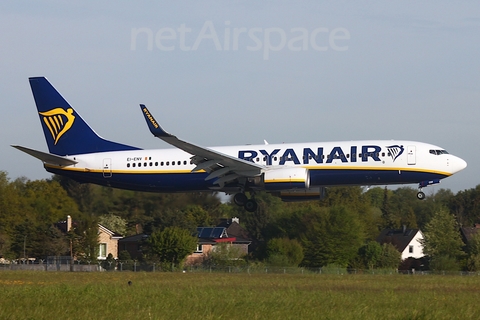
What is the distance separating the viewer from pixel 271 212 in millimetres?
98812

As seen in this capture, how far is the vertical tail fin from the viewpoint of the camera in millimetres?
49531

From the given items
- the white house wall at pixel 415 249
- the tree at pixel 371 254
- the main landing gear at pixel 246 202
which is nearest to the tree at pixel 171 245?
the tree at pixel 371 254

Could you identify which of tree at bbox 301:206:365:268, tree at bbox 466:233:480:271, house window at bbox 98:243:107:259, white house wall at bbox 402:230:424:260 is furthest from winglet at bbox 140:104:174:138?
white house wall at bbox 402:230:424:260

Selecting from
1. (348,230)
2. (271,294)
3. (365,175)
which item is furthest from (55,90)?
(348,230)

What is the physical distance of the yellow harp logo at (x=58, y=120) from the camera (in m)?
→ 50.7

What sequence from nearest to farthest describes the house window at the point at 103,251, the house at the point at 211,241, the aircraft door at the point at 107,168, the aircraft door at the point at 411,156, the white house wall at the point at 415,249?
the aircraft door at the point at 411,156
the aircraft door at the point at 107,168
the house window at the point at 103,251
the house at the point at 211,241
the white house wall at the point at 415,249

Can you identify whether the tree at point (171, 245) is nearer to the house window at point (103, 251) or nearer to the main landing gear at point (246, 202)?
the house window at point (103, 251)

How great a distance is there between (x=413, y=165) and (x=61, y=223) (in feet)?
98.6

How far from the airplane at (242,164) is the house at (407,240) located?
48.7 metres

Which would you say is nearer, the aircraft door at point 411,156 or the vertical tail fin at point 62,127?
the aircraft door at point 411,156

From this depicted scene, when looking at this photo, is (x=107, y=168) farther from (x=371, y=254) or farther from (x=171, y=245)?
(x=371, y=254)

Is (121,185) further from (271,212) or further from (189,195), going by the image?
(271,212)

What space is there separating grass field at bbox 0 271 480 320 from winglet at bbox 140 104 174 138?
7130 mm

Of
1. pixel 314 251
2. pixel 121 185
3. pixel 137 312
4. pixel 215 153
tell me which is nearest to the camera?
pixel 137 312
